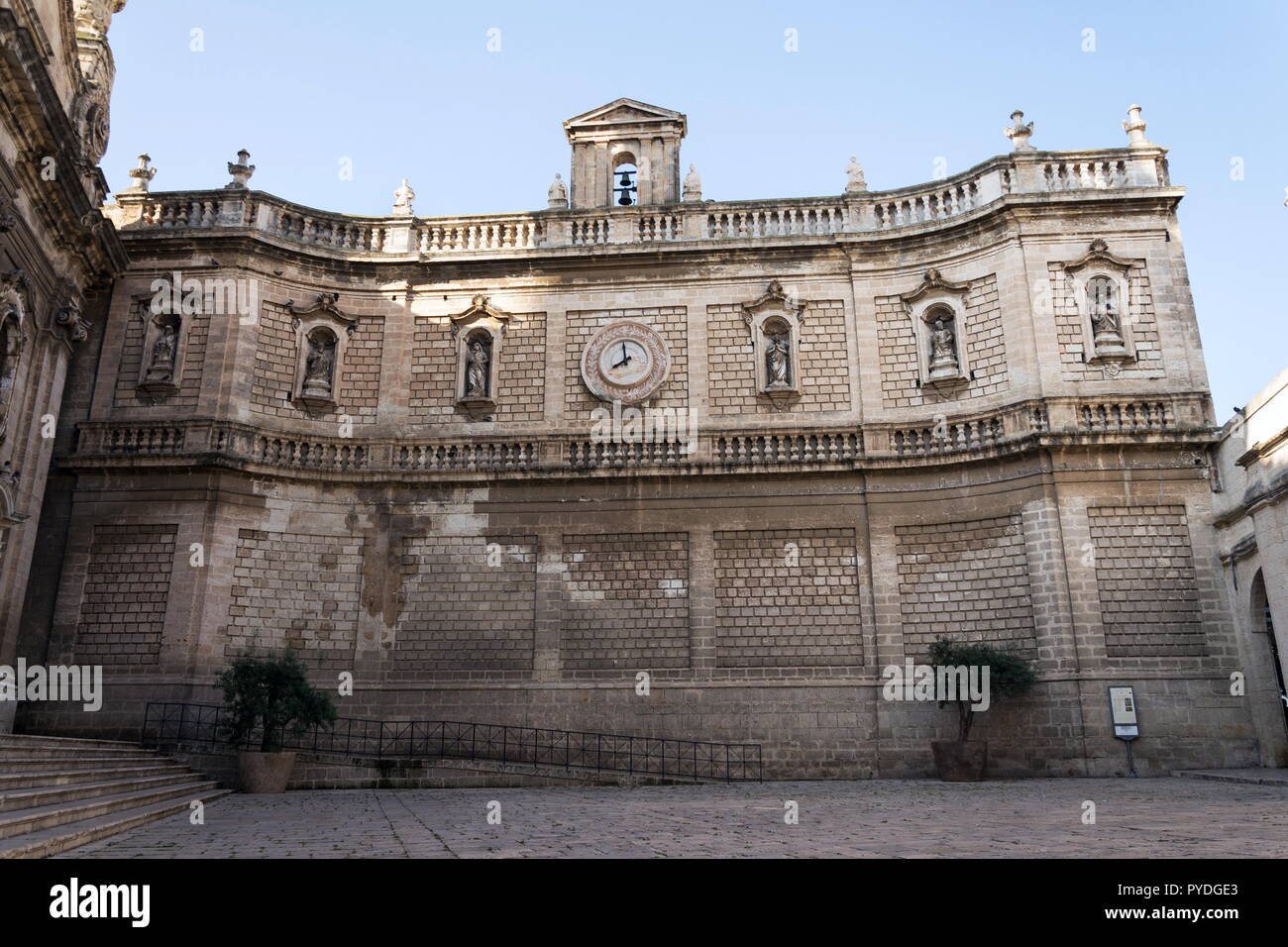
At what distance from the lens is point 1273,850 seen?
688 cm

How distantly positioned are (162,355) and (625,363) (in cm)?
1000

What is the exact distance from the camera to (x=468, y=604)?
63.7ft

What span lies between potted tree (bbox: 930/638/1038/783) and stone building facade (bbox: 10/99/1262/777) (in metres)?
0.79

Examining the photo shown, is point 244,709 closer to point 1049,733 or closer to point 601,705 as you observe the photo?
point 601,705

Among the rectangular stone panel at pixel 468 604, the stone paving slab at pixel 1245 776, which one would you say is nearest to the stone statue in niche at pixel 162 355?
the rectangular stone panel at pixel 468 604

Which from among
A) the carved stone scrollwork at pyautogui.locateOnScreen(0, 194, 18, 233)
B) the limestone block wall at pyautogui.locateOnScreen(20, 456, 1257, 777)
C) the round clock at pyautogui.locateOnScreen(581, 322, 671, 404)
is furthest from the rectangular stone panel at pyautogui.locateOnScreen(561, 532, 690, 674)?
the carved stone scrollwork at pyautogui.locateOnScreen(0, 194, 18, 233)

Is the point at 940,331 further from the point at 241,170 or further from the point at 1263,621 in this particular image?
the point at 241,170

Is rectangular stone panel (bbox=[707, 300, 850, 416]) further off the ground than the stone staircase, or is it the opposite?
rectangular stone panel (bbox=[707, 300, 850, 416])

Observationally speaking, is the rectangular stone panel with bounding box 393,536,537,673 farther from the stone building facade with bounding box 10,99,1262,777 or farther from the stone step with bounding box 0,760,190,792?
the stone step with bounding box 0,760,190,792

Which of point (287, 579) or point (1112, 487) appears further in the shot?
point (287, 579)

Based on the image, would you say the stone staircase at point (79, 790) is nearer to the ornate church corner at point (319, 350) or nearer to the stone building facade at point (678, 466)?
the stone building facade at point (678, 466)

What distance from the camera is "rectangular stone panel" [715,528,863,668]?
18.6 metres
